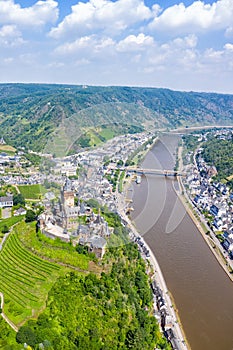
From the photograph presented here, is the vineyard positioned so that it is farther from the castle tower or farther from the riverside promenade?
the riverside promenade

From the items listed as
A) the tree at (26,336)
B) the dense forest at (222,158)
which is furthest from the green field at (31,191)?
the dense forest at (222,158)

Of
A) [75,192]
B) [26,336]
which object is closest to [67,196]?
[75,192]

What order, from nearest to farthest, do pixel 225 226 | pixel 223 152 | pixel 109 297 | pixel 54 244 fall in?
1. pixel 109 297
2. pixel 54 244
3. pixel 225 226
4. pixel 223 152

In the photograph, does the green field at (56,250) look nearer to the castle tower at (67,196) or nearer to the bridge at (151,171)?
the castle tower at (67,196)

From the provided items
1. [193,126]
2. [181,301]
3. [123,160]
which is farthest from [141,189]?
[193,126]

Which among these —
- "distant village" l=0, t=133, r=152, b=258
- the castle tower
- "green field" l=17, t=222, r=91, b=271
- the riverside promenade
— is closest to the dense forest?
"distant village" l=0, t=133, r=152, b=258

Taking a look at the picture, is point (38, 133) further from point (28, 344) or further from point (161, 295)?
point (28, 344)

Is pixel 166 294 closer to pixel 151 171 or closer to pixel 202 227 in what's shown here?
pixel 202 227
